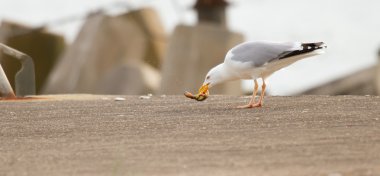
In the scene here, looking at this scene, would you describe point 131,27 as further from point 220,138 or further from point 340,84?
point 220,138

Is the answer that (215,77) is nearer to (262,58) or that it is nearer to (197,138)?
(262,58)

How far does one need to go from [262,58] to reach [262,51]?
6cm

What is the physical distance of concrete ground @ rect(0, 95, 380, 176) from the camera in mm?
4711

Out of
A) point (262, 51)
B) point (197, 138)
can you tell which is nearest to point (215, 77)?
point (262, 51)

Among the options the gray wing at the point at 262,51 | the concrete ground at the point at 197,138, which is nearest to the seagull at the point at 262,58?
the gray wing at the point at 262,51

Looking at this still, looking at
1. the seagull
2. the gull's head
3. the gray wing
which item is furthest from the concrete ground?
the gray wing

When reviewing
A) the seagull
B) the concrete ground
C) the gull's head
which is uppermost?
the seagull

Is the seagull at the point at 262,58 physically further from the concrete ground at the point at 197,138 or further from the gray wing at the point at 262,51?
the concrete ground at the point at 197,138

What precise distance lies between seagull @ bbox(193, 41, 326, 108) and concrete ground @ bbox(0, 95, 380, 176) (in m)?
0.29

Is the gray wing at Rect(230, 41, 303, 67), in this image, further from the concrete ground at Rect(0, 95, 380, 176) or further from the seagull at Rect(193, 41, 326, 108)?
the concrete ground at Rect(0, 95, 380, 176)

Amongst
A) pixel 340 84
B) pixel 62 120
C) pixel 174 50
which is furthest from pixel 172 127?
pixel 340 84

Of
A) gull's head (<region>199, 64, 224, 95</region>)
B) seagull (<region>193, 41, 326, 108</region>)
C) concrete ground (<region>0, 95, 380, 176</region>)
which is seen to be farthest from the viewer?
gull's head (<region>199, 64, 224, 95</region>)

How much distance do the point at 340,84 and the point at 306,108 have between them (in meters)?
14.6

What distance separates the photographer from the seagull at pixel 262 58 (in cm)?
677
